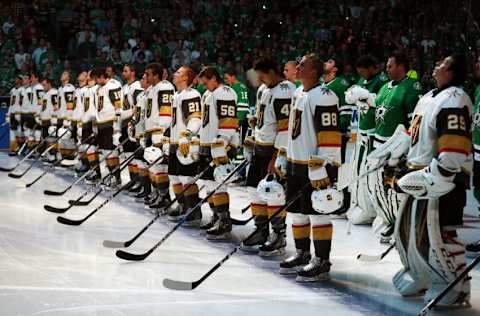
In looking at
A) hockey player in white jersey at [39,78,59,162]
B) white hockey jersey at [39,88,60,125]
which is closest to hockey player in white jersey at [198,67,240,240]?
hockey player in white jersey at [39,78,59,162]

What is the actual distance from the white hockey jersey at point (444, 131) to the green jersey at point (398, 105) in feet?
5.03

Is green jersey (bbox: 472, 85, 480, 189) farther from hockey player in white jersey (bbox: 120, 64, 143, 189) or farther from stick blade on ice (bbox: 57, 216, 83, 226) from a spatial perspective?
hockey player in white jersey (bbox: 120, 64, 143, 189)

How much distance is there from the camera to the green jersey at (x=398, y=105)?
20.8 feet

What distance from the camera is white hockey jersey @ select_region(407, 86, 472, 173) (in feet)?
14.7

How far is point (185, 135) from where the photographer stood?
7.54 meters

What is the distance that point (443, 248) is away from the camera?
468 centimetres

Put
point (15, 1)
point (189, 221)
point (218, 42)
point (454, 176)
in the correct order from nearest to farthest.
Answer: point (454, 176)
point (189, 221)
point (218, 42)
point (15, 1)

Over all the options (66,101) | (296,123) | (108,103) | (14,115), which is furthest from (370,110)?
(14,115)

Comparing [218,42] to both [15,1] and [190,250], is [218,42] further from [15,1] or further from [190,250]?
[190,250]

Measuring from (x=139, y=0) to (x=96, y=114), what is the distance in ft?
30.2

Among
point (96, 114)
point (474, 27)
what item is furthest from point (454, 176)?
point (474, 27)

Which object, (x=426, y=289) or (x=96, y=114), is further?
(x=96, y=114)

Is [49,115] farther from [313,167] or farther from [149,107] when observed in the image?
[313,167]

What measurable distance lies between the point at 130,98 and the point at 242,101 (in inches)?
57.5
